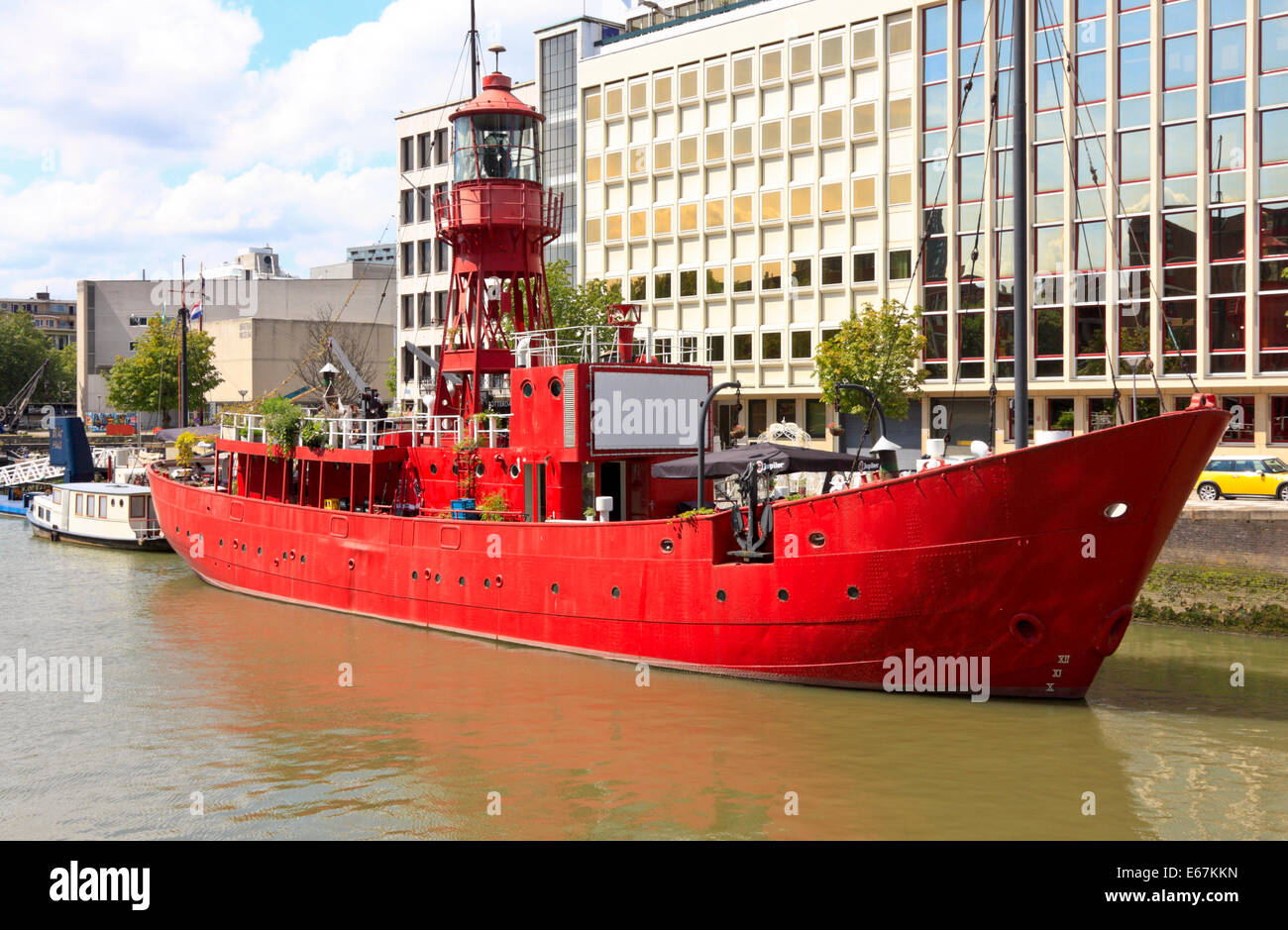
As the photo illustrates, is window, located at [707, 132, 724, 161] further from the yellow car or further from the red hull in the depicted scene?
the red hull

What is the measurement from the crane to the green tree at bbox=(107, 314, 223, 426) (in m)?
29.3

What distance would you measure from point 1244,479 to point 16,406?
102 meters

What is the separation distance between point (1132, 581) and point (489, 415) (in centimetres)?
1265

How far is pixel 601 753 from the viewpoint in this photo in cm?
1623

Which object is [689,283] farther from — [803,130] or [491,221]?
[491,221]

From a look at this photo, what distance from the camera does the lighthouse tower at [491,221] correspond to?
27.2m

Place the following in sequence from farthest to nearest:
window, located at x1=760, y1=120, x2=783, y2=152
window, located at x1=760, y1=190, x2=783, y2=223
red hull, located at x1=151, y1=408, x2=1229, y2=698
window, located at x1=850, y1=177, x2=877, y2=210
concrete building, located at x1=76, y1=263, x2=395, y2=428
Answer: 1. concrete building, located at x1=76, y1=263, x2=395, y2=428
2. window, located at x1=760, y1=190, x2=783, y2=223
3. window, located at x1=760, y1=120, x2=783, y2=152
4. window, located at x1=850, y1=177, x2=877, y2=210
5. red hull, located at x1=151, y1=408, x2=1229, y2=698

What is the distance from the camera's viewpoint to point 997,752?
1588 centimetres

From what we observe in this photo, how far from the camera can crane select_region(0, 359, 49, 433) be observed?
100125mm

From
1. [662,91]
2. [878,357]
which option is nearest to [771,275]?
[662,91]

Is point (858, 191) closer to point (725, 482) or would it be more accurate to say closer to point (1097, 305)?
point (1097, 305)

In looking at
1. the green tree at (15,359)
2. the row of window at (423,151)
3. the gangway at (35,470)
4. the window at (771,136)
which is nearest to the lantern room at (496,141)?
the window at (771,136)

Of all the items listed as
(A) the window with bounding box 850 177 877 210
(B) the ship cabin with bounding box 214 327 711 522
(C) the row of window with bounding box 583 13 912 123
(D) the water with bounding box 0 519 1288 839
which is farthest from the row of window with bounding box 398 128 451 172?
(D) the water with bounding box 0 519 1288 839
